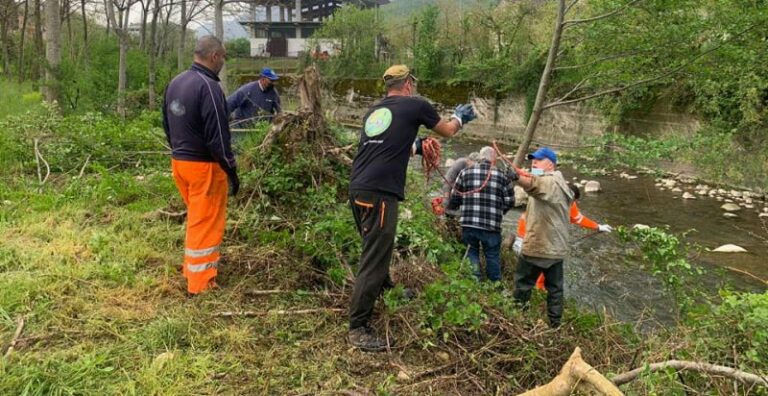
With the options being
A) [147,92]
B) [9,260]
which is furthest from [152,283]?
[147,92]

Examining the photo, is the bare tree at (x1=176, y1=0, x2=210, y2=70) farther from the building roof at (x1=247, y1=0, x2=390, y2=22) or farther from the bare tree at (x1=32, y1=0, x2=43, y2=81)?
the building roof at (x1=247, y1=0, x2=390, y2=22)

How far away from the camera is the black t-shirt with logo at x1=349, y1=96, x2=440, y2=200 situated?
334 centimetres

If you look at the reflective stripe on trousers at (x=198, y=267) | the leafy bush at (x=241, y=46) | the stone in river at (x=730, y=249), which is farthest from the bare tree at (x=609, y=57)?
Answer: the leafy bush at (x=241, y=46)

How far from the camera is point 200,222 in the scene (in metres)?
3.90

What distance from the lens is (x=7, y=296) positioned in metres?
3.47

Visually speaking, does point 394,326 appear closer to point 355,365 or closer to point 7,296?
point 355,365

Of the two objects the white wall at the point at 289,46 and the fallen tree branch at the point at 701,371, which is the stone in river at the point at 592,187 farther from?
the white wall at the point at 289,46

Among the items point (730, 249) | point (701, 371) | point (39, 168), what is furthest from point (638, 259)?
point (39, 168)

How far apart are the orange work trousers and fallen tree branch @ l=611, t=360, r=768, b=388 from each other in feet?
9.39

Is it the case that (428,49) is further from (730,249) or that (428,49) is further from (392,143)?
(392,143)

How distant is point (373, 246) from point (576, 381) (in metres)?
1.44

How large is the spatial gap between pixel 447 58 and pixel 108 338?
22651 mm

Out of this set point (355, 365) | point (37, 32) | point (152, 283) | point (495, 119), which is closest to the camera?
point (355, 365)

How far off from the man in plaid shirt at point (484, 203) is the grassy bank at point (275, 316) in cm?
33
